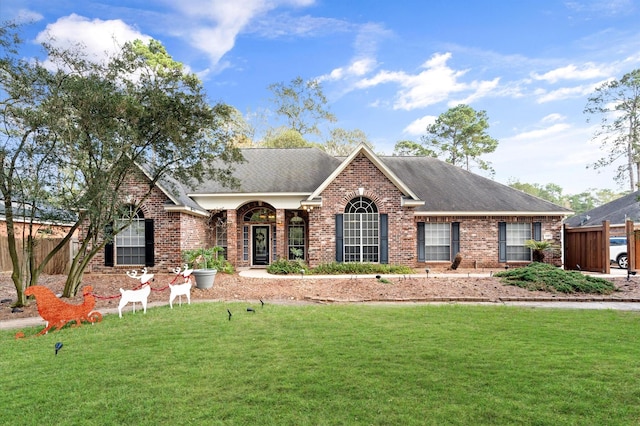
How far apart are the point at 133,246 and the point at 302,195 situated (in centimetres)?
763

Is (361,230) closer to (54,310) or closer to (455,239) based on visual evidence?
(455,239)

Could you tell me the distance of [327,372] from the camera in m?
4.45

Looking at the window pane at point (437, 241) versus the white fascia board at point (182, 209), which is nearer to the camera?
the white fascia board at point (182, 209)

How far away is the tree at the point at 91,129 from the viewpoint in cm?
846

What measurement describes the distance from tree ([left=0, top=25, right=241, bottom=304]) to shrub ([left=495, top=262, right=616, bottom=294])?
421 inches

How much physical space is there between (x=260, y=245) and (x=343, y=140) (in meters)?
22.2

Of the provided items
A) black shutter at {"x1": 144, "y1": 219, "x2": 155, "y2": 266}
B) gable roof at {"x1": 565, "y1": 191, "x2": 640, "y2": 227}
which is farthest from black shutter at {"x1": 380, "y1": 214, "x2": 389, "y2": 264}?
gable roof at {"x1": 565, "y1": 191, "x2": 640, "y2": 227}

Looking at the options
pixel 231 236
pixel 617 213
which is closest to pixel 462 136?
pixel 617 213

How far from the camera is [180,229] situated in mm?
15148

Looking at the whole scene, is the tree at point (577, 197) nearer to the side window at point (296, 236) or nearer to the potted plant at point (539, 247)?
the potted plant at point (539, 247)

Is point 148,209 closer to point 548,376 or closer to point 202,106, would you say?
point 202,106

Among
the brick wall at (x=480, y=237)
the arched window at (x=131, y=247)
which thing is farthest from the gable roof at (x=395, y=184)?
the arched window at (x=131, y=247)

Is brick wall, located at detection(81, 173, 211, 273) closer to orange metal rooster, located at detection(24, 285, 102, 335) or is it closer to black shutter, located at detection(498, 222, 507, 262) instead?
orange metal rooster, located at detection(24, 285, 102, 335)

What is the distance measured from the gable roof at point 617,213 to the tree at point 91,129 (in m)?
23.4
